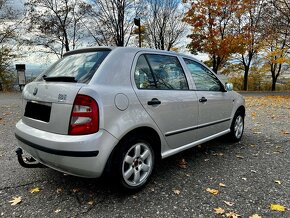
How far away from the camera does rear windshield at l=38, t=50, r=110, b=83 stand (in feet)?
8.59

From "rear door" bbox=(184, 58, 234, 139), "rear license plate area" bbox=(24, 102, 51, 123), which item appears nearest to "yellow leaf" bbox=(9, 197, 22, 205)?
"rear license plate area" bbox=(24, 102, 51, 123)

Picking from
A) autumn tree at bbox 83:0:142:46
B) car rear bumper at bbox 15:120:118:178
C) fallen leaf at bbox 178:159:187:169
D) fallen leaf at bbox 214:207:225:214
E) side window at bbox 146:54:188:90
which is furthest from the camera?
autumn tree at bbox 83:0:142:46

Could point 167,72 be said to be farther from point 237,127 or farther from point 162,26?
point 162,26

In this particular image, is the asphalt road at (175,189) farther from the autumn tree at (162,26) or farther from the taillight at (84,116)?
the autumn tree at (162,26)

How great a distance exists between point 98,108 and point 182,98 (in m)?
1.36

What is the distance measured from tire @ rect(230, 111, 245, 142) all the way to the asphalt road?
47cm

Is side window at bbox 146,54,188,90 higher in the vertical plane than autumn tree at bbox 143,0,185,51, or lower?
lower

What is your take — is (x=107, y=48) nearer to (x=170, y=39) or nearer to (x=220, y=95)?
(x=220, y=95)

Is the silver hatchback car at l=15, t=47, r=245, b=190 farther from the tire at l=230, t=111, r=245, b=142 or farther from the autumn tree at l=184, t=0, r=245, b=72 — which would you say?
the autumn tree at l=184, t=0, r=245, b=72

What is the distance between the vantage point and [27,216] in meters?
2.44

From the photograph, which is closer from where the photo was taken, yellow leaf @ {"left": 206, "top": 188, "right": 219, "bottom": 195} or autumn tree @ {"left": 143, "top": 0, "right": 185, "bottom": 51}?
yellow leaf @ {"left": 206, "top": 188, "right": 219, "bottom": 195}

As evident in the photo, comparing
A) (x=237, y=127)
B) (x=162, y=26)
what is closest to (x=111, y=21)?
(x=162, y=26)

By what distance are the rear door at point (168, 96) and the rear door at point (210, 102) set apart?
20cm

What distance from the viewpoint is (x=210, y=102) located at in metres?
3.88
